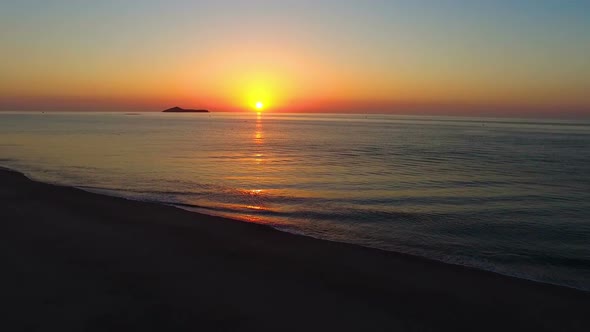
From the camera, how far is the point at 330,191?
2077cm

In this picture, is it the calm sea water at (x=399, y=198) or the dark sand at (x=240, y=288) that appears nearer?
the dark sand at (x=240, y=288)

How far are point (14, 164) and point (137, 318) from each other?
28.2 meters

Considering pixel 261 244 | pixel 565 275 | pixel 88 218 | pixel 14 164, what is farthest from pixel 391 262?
pixel 14 164

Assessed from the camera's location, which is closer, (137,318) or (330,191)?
(137,318)

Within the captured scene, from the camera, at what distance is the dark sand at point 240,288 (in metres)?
6.75

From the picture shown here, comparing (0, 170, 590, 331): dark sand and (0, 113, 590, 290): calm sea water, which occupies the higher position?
(0, 170, 590, 331): dark sand

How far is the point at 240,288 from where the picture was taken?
7.96 meters

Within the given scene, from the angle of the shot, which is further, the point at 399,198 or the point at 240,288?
the point at 399,198

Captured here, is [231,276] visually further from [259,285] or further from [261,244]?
[261,244]

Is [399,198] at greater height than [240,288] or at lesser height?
lesser

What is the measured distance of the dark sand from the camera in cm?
675

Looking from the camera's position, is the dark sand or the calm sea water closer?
the dark sand

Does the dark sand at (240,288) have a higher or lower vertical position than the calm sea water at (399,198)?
higher

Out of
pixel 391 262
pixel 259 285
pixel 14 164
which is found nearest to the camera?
pixel 259 285
